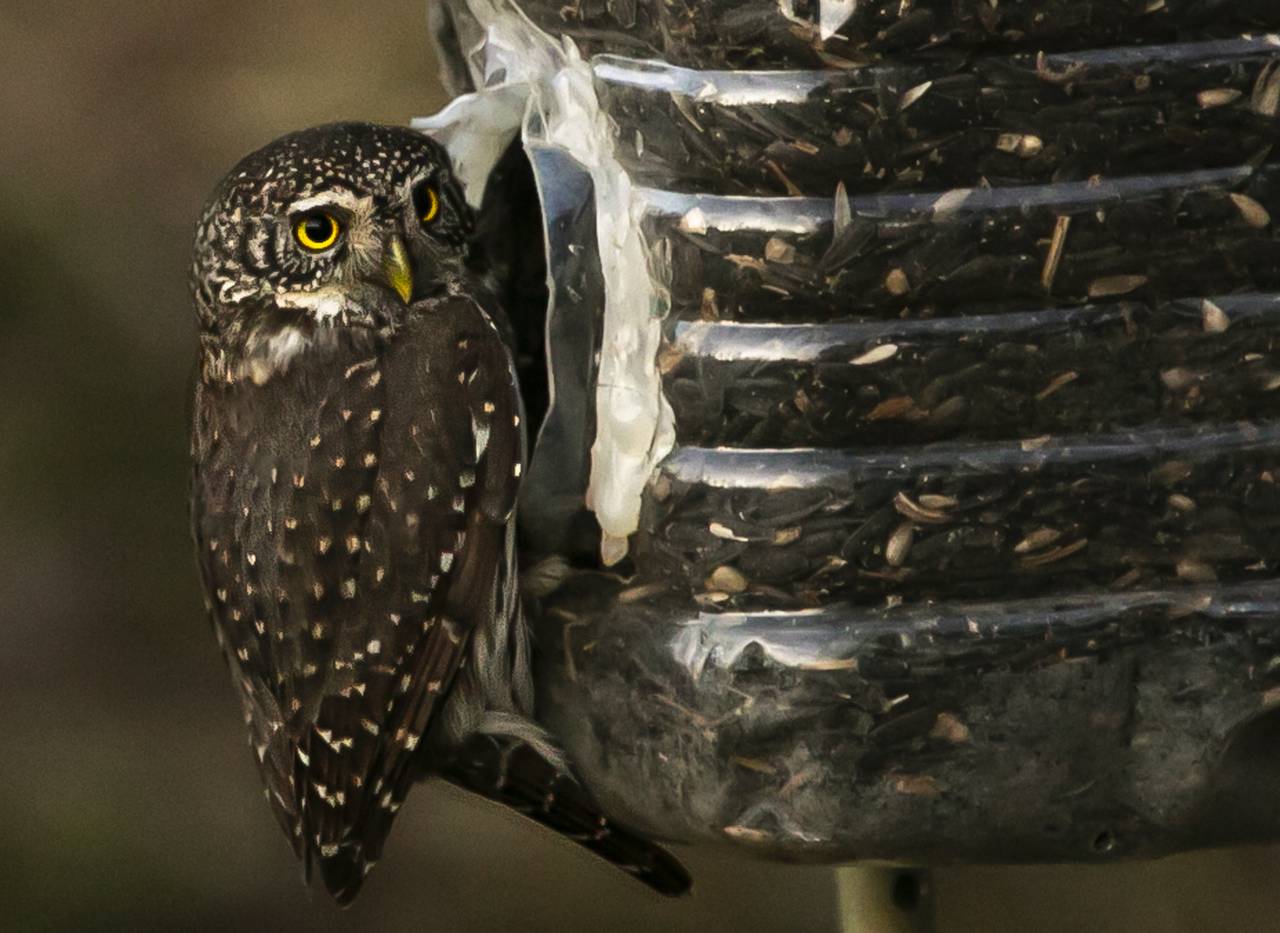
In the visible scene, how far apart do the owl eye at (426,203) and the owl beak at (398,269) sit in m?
0.05

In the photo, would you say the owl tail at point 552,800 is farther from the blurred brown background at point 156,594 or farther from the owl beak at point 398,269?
the blurred brown background at point 156,594

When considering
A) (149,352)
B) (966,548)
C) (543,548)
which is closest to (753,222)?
(966,548)

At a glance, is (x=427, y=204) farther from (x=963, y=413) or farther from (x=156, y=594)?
(x=156, y=594)

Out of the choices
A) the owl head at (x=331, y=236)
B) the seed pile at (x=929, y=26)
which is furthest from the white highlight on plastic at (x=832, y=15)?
the owl head at (x=331, y=236)

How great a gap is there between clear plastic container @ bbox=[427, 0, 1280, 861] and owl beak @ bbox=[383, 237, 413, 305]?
1.87ft

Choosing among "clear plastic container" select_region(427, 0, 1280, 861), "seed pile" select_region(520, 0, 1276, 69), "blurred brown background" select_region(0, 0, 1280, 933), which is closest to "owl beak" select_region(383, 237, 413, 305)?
"clear plastic container" select_region(427, 0, 1280, 861)

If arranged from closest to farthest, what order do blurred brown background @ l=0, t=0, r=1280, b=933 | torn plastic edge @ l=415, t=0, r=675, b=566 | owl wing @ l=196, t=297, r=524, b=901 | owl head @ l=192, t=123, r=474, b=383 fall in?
torn plastic edge @ l=415, t=0, r=675, b=566, owl wing @ l=196, t=297, r=524, b=901, owl head @ l=192, t=123, r=474, b=383, blurred brown background @ l=0, t=0, r=1280, b=933

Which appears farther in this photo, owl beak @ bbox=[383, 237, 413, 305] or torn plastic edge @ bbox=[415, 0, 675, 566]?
owl beak @ bbox=[383, 237, 413, 305]

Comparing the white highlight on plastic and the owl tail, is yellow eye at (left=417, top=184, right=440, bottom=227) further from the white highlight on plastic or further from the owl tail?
the white highlight on plastic

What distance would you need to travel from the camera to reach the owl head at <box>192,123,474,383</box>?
136 inches

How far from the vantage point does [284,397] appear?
3432mm

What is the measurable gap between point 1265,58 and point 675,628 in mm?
939

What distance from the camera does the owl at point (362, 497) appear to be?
3.25m

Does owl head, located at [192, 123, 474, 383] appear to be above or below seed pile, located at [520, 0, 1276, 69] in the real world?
below
